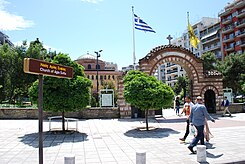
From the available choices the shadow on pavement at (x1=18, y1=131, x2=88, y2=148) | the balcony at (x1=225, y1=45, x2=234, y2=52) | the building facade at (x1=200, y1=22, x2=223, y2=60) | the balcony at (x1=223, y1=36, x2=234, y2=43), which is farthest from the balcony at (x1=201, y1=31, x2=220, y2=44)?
the shadow on pavement at (x1=18, y1=131, x2=88, y2=148)

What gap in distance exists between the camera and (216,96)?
2391cm

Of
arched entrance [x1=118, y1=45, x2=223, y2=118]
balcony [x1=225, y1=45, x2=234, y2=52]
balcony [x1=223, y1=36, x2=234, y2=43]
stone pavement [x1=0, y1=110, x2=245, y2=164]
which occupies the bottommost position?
stone pavement [x1=0, y1=110, x2=245, y2=164]

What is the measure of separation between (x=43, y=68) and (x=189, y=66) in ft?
61.9

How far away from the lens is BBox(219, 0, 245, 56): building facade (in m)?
55.1

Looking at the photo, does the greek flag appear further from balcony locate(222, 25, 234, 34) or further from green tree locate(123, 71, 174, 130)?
balcony locate(222, 25, 234, 34)

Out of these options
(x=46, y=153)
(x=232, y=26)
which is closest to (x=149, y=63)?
(x=46, y=153)

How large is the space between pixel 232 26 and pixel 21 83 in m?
48.9

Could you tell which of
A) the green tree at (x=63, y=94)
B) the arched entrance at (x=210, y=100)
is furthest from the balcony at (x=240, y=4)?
the green tree at (x=63, y=94)

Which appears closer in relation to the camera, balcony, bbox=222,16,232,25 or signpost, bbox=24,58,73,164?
signpost, bbox=24,58,73,164

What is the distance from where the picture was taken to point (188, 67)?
23.4m

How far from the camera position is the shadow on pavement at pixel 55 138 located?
435 inches

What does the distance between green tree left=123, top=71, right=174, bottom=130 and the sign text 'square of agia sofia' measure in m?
6.86

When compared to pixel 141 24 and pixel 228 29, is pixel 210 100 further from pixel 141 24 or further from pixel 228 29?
pixel 228 29

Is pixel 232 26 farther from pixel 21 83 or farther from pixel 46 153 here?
pixel 46 153
